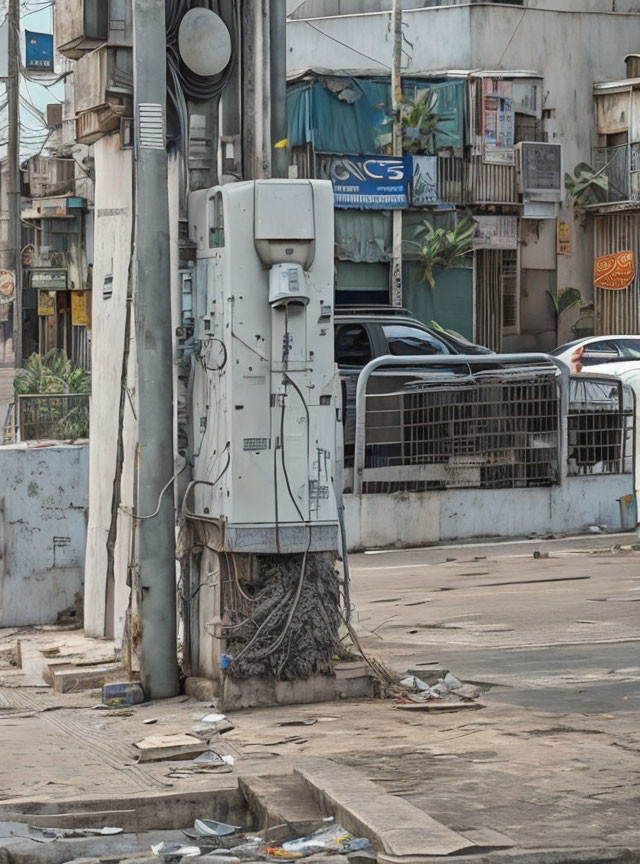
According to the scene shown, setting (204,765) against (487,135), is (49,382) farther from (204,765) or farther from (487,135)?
(204,765)

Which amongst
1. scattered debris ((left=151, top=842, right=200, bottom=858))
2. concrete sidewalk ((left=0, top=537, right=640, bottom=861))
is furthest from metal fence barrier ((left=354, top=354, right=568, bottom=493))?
scattered debris ((left=151, top=842, right=200, bottom=858))

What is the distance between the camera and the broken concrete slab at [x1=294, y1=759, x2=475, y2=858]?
517cm

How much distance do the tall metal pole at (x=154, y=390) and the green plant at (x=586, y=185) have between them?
30592 millimetres

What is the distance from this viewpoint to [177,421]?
902cm

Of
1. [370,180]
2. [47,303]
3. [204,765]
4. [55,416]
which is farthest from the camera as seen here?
[47,303]

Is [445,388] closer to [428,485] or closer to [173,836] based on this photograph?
[428,485]

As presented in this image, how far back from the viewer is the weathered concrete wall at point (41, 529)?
12.0 meters

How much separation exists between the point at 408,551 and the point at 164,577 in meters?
6.77

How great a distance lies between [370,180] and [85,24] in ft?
81.9

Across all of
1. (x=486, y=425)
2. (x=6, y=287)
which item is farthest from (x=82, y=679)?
(x=6, y=287)

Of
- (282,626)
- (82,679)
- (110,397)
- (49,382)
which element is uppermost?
(49,382)

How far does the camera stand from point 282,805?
607 centimetres

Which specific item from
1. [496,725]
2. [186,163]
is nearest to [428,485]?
[186,163]

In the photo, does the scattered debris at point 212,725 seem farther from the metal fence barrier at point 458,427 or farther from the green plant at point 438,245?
the green plant at point 438,245
